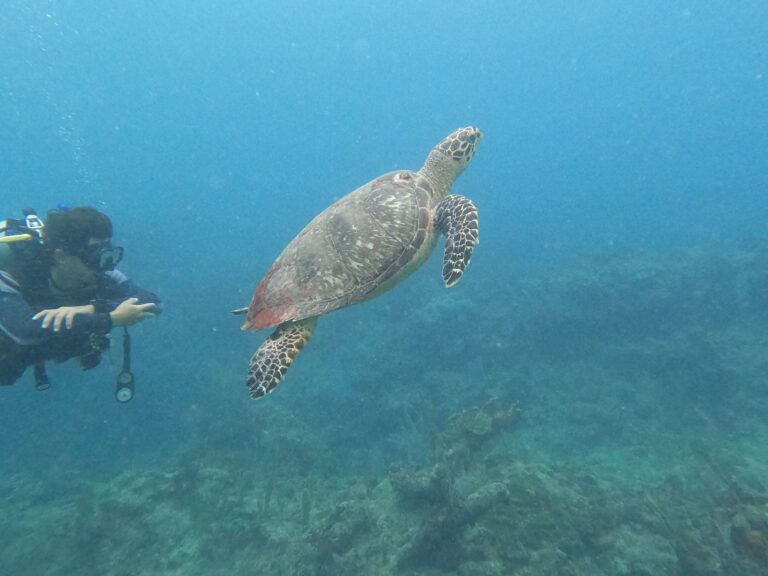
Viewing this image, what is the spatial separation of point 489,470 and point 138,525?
7100mm

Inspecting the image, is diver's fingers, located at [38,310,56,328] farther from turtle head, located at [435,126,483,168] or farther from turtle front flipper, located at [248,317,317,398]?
turtle head, located at [435,126,483,168]

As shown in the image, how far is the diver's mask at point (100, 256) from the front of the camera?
14.4 feet

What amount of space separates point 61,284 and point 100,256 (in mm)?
485

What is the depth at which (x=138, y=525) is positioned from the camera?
7.89m

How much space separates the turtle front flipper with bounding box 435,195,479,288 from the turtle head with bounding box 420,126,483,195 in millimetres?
1071

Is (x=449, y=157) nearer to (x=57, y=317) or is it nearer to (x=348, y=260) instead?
(x=348, y=260)

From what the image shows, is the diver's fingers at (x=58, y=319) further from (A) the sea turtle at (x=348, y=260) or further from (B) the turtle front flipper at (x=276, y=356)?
(B) the turtle front flipper at (x=276, y=356)

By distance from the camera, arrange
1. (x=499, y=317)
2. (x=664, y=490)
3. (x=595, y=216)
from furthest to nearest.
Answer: (x=595, y=216)
(x=499, y=317)
(x=664, y=490)

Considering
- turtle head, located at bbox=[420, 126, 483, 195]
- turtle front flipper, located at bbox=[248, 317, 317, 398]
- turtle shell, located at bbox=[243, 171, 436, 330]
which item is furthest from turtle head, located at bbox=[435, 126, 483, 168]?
turtle front flipper, located at bbox=[248, 317, 317, 398]

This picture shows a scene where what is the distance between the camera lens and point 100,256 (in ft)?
14.9

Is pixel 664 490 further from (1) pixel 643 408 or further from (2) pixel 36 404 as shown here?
(2) pixel 36 404

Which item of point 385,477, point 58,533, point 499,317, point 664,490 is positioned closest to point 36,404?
point 58,533

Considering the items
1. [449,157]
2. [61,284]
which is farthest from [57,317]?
[449,157]

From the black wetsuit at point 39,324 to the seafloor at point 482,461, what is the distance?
15.5 feet
